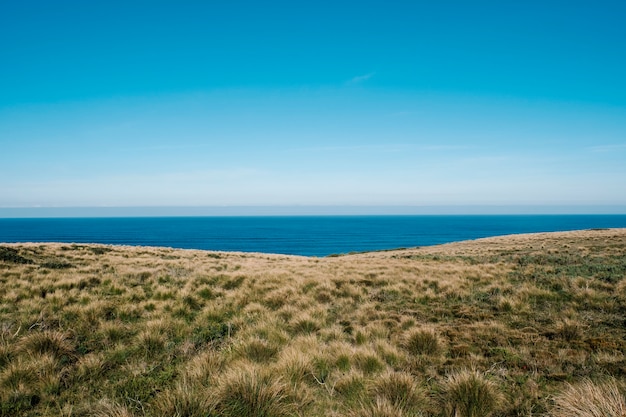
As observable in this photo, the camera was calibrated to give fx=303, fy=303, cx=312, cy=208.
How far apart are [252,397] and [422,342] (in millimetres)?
3446

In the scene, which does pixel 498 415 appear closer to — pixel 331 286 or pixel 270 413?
pixel 270 413

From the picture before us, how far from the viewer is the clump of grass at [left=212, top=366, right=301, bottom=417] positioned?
3.51 m

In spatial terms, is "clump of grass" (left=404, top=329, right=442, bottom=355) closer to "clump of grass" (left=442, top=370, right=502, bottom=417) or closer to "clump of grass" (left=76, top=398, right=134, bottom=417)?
"clump of grass" (left=442, top=370, right=502, bottom=417)

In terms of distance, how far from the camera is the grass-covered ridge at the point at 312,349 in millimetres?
3686

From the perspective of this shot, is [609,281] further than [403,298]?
Yes

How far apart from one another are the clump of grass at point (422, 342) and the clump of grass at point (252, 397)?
2716 millimetres

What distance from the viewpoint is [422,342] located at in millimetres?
5672

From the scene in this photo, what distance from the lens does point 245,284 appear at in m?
11.1

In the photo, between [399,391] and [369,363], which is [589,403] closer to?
[399,391]

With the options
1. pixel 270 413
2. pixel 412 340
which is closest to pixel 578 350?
pixel 412 340

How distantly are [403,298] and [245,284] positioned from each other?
5.56 metres

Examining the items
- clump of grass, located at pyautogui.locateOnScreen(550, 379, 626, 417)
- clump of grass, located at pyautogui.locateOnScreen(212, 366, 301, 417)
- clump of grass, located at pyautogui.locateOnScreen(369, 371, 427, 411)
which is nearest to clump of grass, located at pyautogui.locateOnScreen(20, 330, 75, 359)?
clump of grass, located at pyautogui.locateOnScreen(212, 366, 301, 417)

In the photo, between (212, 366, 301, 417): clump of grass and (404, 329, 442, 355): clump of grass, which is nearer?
(212, 366, 301, 417): clump of grass

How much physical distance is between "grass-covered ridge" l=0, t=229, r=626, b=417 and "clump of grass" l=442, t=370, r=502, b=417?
0.06 ft
